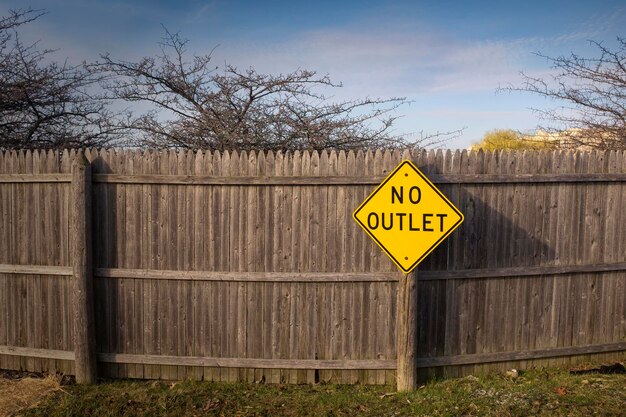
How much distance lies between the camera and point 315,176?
18.2 ft

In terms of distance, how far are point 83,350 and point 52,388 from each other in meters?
0.53

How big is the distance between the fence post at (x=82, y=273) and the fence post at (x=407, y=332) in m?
3.68

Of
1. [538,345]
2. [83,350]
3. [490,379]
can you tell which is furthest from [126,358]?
[538,345]

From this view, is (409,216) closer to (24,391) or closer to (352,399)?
(352,399)

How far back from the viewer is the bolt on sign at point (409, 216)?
5.17 m

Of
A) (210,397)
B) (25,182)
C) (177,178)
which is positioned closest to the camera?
(210,397)

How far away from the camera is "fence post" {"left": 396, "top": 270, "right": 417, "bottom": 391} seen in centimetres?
538

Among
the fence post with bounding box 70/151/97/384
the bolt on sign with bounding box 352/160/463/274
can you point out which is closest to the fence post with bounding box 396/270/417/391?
the bolt on sign with bounding box 352/160/463/274

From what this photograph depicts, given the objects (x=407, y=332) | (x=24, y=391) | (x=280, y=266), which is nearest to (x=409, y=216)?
(x=407, y=332)

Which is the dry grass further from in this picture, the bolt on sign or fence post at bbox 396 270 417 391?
the bolt on sign

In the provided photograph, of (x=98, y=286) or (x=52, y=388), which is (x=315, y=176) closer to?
(x=98, y=286)

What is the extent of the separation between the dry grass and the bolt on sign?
4164 mm

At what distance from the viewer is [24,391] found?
5500 millimetres

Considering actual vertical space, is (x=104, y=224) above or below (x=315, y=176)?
below
